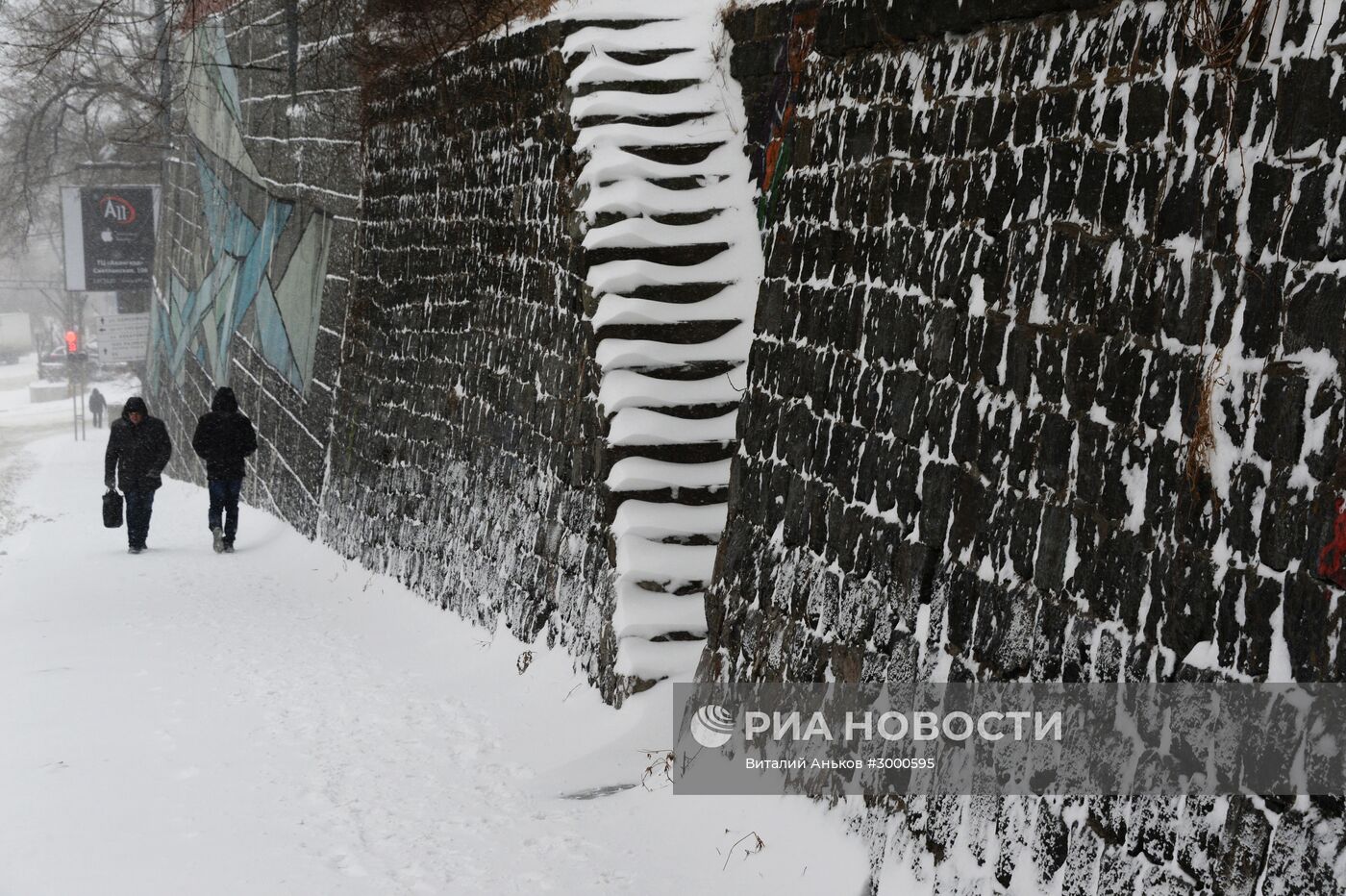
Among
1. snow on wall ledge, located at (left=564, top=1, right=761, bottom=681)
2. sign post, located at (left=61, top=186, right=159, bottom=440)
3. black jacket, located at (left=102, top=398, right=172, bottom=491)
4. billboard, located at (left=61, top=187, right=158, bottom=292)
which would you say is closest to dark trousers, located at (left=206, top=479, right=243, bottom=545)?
black jacket, located at (left=102, top=398, right=172, bottom=491)

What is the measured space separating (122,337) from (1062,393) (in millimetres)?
25207

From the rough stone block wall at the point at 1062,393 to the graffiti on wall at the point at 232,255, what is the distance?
8023 millimetres

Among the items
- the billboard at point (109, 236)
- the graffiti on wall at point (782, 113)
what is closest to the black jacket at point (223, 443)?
the graffiti on wall at point (782, 113)

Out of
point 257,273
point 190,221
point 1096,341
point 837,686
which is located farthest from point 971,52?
point 190,221

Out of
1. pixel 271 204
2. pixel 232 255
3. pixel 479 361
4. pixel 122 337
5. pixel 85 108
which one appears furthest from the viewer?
pixel 122 337

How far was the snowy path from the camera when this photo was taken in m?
4.32

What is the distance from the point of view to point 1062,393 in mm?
3322

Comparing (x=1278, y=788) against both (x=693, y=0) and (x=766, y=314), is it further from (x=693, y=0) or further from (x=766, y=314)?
(x=693, y=0)

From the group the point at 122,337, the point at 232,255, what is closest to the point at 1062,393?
the point at 232,255

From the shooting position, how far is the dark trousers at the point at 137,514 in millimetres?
10883

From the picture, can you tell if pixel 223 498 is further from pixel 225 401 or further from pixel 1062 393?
pixel 1062 393

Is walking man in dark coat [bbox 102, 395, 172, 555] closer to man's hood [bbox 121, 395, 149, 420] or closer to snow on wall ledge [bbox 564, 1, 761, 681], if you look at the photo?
man's hood [bbox 121, 395, 149, 420]

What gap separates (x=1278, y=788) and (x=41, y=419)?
157ft

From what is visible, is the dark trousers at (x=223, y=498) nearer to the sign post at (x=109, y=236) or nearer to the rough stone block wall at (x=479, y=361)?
the rough stone block wall at (x=479, y=361)
